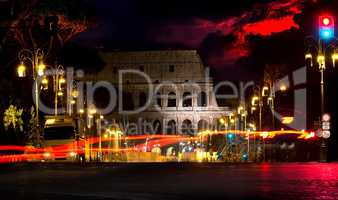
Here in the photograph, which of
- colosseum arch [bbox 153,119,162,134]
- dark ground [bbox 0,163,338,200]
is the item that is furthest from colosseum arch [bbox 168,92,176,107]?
dark ground [bbox 0,163,338,200]

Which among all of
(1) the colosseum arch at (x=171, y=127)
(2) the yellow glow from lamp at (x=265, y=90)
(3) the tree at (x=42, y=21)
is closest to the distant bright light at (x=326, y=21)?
(3) the tree at (x=42, y=21)

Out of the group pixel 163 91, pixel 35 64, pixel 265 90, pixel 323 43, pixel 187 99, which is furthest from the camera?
pixel 187 99

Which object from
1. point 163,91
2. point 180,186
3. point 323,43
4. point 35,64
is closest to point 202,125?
point 163,91

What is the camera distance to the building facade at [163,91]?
11850 centimetres

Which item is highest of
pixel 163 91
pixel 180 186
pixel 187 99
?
pixel 163 91

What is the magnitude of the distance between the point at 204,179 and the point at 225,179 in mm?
661

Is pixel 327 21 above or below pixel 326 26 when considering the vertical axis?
above

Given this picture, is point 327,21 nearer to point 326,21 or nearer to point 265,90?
point 326,21

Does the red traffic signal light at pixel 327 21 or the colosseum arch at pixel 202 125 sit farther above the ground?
the red traffic signal light at pixel 327 21

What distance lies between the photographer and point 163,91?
12412 cm

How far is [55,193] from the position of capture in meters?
16.8

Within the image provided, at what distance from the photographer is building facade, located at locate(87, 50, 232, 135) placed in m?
118

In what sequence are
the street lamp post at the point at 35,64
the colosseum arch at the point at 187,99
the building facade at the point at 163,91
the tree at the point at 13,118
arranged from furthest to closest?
the colosseum arch at the point at 187,99, the building facade at the point at 163,91, the tree at the point at 13,118, the street lamp post at the point at 35,64

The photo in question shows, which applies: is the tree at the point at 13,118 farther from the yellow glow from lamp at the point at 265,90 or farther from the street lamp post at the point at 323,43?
the yellow glow from lamp at the point at 265,90
